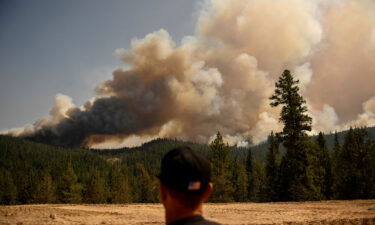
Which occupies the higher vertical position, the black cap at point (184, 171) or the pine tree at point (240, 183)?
the black cap at point (184, 171)

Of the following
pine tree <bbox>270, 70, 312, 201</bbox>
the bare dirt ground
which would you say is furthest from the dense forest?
the bare dirt ground

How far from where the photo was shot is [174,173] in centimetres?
204

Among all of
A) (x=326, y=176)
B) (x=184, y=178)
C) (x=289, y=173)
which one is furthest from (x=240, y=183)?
(x=184, y=178)

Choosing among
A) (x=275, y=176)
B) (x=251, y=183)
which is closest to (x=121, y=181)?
(x=251, y=183)

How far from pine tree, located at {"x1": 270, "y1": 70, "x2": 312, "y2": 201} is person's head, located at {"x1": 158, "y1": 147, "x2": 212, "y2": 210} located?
91.1ft

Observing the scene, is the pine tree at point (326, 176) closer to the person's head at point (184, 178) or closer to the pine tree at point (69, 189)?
the person's head at point (184, 178)

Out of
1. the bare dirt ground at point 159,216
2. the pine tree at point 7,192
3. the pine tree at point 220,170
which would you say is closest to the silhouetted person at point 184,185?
the bare dirt ground at point 159,216

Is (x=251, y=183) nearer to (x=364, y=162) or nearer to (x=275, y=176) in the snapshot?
(x=275, y=176)

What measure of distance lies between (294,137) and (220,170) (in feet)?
58.2

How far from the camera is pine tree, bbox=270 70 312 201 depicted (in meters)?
27.9

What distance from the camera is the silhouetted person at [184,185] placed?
6.67ft

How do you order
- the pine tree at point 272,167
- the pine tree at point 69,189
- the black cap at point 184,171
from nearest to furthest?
the black cap at point 184,171
the pine tree at point 272,167
the pine tree at point 69,189

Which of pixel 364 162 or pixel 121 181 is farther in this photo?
pixel 121 181

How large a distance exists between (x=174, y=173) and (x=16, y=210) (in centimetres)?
1711
